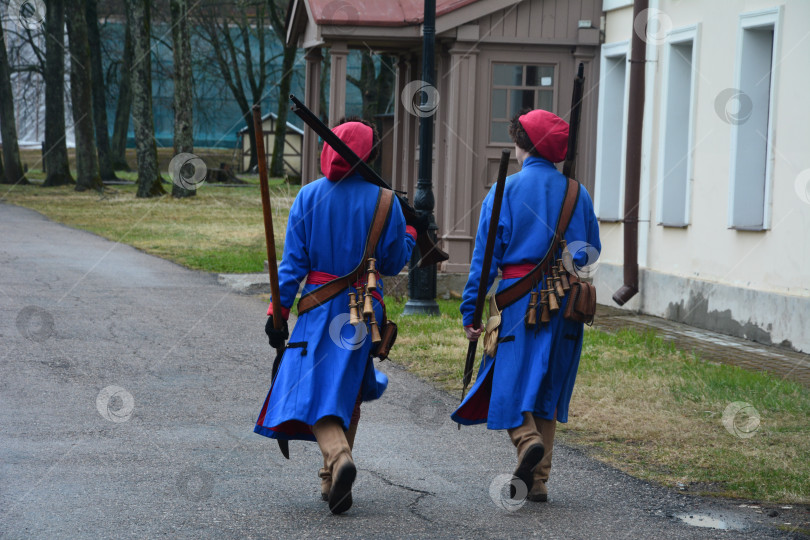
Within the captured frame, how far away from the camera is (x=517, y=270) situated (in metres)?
5.30

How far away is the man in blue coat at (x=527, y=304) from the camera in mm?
5207

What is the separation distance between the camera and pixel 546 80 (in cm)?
1373

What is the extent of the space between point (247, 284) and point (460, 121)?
3.47 meters

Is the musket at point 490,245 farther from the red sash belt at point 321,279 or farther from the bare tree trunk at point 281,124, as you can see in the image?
the bare tree trunk at point 281,124

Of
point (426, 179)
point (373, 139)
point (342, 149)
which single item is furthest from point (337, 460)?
point (426, 179)

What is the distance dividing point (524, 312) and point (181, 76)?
2904cm

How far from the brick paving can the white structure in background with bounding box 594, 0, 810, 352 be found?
16cm

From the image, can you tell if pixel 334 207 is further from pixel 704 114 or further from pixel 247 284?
pixel 247 284

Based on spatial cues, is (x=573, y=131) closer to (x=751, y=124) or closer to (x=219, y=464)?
(x=219, y=464)

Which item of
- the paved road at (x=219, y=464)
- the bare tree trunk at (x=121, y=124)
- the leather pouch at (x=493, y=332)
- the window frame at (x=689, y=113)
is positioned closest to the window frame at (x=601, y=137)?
the window frame at (x=689, y=113)

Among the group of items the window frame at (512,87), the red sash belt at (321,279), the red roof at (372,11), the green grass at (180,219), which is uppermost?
the red roof at (372,11)

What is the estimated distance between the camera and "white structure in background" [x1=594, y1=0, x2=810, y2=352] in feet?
33.1

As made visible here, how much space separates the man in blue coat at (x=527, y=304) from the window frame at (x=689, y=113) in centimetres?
693

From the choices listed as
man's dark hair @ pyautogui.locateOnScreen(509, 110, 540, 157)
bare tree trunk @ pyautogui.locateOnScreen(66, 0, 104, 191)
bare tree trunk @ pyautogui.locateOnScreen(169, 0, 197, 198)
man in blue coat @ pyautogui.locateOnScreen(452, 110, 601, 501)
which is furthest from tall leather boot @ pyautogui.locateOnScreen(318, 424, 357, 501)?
bare tree trunk @ pyautogui.locateOnScreen(66, 0, 104, 191)
